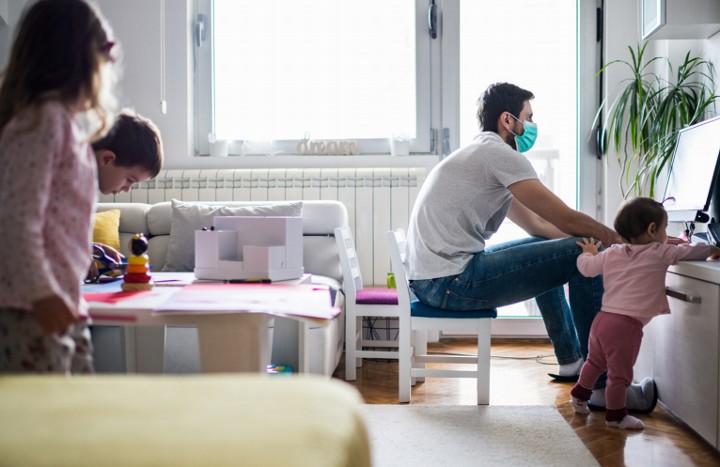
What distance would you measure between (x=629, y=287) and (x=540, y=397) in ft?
2.34

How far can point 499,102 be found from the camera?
9.40ft

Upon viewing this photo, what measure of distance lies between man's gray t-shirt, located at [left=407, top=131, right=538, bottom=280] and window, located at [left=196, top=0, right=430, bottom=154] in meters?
1.52

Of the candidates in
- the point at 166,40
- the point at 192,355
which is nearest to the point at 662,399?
the point at 192,355

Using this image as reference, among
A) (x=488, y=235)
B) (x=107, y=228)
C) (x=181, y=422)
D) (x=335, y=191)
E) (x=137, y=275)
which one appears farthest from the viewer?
(x=335, y=191)

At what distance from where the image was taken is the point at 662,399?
255 centimetres

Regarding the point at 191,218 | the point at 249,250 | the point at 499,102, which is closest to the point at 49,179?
the point at 249,250

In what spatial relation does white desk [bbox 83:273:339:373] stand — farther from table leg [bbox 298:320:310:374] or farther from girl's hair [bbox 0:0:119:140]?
table leg [bbox 298:320:310:374]

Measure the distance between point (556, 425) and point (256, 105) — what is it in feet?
8.63

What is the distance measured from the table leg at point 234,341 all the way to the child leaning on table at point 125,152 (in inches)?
21.5

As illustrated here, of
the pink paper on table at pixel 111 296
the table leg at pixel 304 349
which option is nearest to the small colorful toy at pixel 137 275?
the pink paper on table at pixel 111 296

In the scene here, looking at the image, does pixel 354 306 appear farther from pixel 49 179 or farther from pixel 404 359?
pixel 49 179

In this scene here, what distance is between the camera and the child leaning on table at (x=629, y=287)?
7.68 feet

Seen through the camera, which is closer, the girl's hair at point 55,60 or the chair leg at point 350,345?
the girl's hair at point 55,60

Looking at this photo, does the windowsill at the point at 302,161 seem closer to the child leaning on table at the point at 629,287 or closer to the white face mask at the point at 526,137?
the white face mask at the point at 526,137
